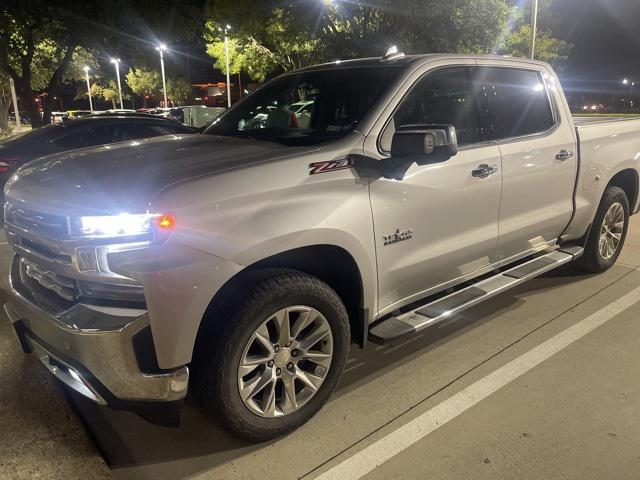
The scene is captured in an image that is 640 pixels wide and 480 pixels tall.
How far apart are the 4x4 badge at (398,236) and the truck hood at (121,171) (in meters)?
0.65

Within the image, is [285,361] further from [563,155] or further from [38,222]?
[563,155]

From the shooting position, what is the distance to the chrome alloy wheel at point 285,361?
8.93 ft

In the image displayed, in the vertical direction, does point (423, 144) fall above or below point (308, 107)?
below

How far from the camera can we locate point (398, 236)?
3164 millimetres

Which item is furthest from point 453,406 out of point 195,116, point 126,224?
point 195,116

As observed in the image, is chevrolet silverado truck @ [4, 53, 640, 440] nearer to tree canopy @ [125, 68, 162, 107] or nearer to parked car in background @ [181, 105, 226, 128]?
parked car in background @ [181, 105, 226, 128]

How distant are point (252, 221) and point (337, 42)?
60.4 ft

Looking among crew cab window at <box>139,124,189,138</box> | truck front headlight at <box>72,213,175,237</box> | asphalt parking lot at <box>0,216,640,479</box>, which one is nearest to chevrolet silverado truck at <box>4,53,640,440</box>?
truck front headlight at <box>72,213,175,237</box>

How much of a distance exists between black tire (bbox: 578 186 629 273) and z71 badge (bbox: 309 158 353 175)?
308 cm

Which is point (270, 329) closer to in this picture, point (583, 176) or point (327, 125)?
point (327, 125)

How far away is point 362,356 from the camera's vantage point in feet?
12.6

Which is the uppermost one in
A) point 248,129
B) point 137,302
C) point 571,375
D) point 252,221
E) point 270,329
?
point 248,129

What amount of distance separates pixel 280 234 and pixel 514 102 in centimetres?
246

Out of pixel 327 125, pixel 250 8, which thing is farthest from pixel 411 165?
pixel 250 8
